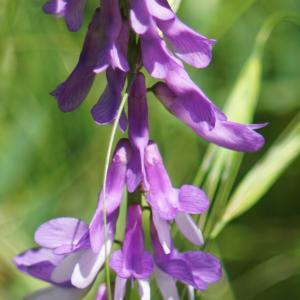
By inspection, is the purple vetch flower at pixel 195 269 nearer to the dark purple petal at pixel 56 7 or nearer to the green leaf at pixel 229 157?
the green leaf at pixel 229 157

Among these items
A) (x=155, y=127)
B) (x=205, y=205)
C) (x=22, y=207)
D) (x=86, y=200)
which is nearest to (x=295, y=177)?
(x=155, y=127)

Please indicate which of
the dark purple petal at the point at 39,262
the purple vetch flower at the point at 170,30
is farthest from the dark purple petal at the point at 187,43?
the dark purple petal at the point at 39,262

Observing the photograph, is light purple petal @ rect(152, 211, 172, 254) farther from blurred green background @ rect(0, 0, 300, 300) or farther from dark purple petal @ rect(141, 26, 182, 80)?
blurred green background @ rect(0, 0, 300, 300)

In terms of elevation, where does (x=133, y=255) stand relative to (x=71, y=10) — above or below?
below

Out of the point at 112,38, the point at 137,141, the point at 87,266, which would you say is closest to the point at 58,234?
the point at 87,266

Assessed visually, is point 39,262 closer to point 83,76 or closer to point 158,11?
point 83,76
